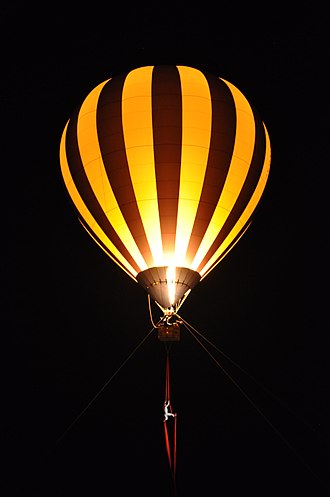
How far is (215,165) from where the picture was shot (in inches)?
397

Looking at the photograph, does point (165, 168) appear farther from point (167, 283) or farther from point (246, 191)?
point (167, 283)

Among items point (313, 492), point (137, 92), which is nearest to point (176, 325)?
point (137, 92)

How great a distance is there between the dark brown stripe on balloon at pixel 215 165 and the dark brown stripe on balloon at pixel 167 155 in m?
0.30

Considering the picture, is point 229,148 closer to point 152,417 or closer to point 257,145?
point 257,145

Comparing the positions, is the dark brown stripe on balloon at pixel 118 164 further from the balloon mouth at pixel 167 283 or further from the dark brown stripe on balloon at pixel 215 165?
the dark brown stripe on balloon at pixel 215 165

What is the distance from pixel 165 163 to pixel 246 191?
116 cm

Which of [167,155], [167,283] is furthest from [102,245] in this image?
[167,155]

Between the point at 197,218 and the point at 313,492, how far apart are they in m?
10.9

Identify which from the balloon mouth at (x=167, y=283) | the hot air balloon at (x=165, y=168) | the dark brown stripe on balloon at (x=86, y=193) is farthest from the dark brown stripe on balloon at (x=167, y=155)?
the dark brown stripe on balloon at (x=86, y=193)

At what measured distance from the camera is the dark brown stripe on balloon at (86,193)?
10352 mm

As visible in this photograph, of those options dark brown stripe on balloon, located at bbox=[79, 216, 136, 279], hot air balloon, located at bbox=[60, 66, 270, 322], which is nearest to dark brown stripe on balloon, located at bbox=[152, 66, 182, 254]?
hot air balloon, located at bbox=[60, 66, 270, 322]

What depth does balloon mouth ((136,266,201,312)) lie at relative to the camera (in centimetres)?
1009

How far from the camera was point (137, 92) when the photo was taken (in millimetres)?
10148

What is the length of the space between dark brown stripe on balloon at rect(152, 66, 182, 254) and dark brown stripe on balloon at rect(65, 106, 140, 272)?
637mm
